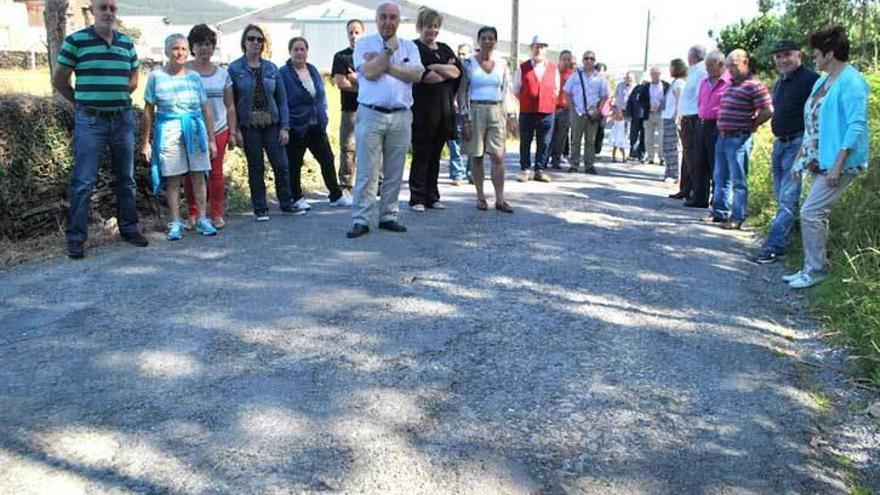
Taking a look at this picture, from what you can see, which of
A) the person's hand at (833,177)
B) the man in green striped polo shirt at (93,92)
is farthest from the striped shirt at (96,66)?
the person's hand at (833,177)

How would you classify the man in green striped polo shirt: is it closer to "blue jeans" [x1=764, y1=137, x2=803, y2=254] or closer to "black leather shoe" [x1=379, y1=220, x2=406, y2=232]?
Answer: "black leather shoe" [x1=379, y1=220, x2=406, y2=232]

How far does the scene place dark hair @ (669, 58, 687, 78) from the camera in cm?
1156

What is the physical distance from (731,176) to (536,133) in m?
3.45

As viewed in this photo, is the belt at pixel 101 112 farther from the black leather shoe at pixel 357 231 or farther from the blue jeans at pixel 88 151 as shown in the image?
the black leather shoe at pixel 357 231

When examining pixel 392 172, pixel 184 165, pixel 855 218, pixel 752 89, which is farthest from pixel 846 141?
pixel 184 165

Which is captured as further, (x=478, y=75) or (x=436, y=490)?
(x=478, y=75)

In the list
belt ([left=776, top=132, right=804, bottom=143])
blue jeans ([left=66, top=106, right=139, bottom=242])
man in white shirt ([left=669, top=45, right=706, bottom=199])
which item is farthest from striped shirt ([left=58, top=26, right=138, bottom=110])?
man in white shirt ([left=669, top=45, right=706, bottom=199])

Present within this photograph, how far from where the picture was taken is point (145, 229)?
721 centimetres

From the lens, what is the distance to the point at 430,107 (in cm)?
783

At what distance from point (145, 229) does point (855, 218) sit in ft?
20.0

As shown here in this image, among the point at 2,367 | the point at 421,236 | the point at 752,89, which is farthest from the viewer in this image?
the point at 752,89

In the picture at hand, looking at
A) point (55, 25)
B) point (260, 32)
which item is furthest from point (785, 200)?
point (55, 25)

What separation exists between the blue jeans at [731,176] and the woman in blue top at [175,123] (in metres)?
4.99

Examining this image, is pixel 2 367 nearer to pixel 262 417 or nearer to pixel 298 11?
pixel 262 417
